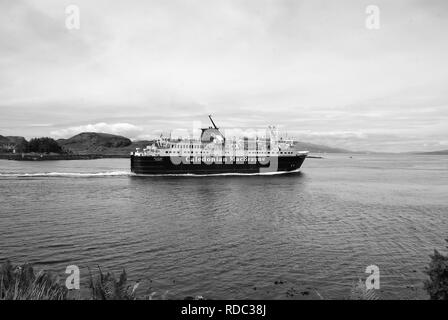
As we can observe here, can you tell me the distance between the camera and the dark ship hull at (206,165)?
262 feet

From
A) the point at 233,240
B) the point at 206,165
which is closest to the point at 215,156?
the point at 206,165

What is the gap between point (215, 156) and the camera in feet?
279

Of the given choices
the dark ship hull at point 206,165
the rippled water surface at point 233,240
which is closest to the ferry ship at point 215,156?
the dark ship hull at point 206,165

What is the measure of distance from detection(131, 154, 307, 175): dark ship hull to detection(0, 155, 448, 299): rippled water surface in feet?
110

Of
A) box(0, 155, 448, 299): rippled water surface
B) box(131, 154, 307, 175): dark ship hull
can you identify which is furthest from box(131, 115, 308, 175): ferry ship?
box(0, 155, 448, 299): rippled water surface

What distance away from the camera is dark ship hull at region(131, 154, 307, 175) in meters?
79.9

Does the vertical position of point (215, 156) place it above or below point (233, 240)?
above

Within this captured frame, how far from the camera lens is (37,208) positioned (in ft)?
123

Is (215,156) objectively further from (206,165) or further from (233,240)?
(233,240)

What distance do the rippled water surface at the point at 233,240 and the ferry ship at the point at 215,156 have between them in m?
33.9

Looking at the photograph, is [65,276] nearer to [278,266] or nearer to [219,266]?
[219,266]

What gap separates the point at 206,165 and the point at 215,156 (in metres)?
3.52
